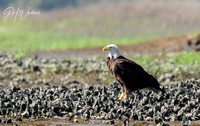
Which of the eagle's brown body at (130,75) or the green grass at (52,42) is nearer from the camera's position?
the eagle's brown body at (130,75)

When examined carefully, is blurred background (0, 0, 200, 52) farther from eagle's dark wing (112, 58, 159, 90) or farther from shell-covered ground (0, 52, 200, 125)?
eagle's dark wing (112, 58, 159, 90)

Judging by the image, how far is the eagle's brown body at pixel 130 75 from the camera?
437 inches

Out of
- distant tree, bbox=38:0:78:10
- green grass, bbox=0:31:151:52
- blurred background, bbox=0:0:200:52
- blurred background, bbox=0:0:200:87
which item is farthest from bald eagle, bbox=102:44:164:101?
distant tree, bbox=38:0:78:10

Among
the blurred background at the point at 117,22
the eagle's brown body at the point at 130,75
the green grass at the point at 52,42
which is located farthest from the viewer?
the blurred background at the point at 117,22

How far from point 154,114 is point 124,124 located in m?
0.89

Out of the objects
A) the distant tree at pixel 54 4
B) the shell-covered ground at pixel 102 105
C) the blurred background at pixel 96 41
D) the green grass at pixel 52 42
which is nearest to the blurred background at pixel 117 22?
the blurred background at pixel 96 41

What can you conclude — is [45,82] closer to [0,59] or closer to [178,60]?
[0,59]

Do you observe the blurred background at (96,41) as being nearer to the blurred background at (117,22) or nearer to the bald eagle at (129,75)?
the blurred background at (117,22)

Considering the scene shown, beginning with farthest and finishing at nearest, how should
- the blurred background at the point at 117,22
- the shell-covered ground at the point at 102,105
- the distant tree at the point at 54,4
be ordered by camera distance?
the distant tree at the point at 54,4 → the blurred background at the point at 117,22 → the shell-covered ground at the point at 102,105

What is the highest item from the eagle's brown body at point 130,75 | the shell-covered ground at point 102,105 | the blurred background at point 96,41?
the blurred background at point 96,41

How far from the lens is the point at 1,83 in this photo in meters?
17.1

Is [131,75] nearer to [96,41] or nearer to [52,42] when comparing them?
[96,41]

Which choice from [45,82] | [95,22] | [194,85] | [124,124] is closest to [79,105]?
[124,124]

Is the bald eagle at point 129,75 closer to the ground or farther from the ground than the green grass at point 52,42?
closer to the ground
